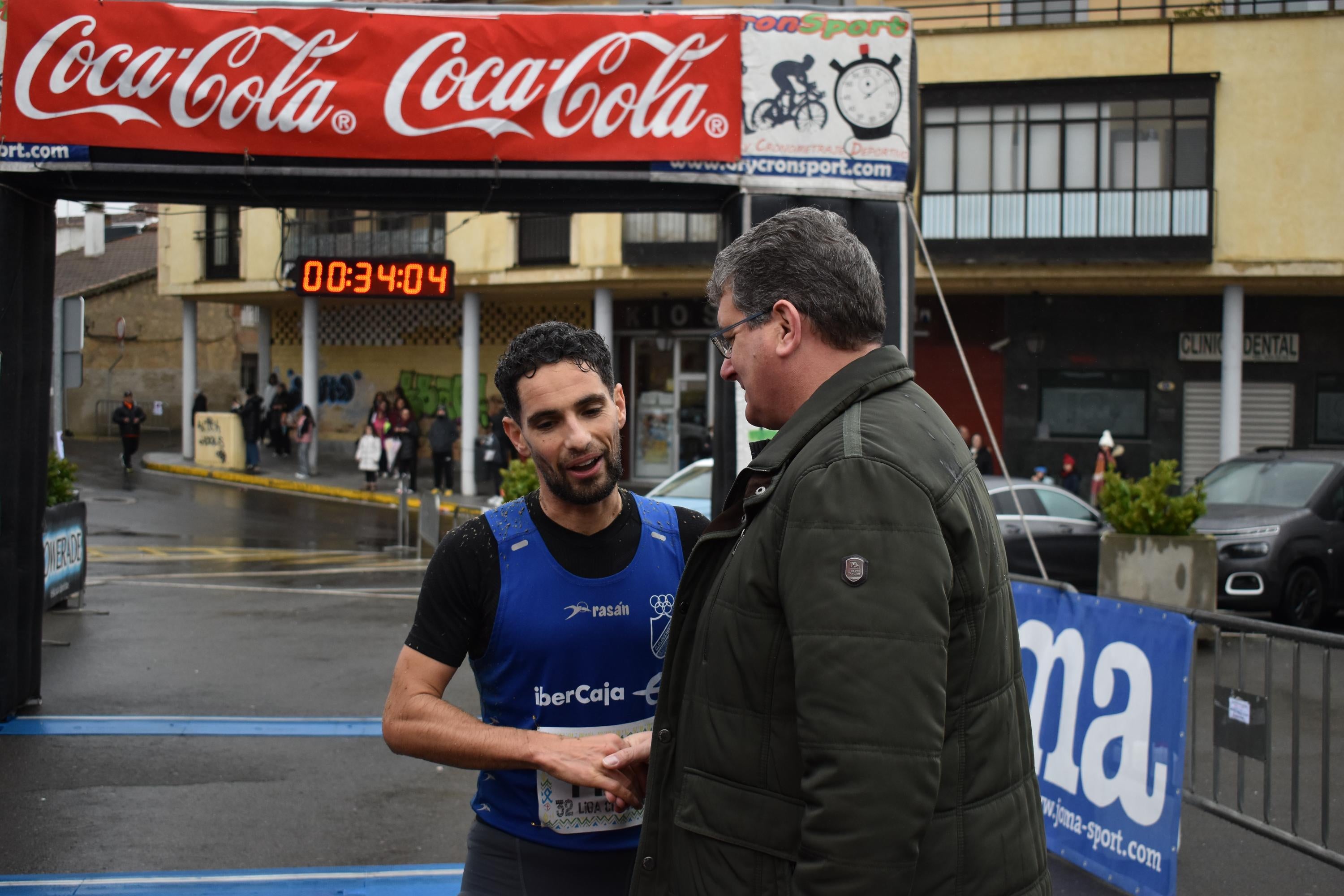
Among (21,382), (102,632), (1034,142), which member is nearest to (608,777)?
(21,382)

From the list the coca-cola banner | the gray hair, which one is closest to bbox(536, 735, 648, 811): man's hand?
the gray hair

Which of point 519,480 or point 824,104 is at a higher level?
point 824,104

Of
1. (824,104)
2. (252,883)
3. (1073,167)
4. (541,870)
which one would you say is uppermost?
(1073,167)

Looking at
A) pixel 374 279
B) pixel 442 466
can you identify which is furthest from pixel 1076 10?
pixel 374 279

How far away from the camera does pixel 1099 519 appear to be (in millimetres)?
13750

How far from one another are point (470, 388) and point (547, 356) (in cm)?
2437

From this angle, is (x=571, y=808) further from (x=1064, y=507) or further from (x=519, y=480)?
(x=1064, y=507)

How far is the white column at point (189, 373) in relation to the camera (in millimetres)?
31797

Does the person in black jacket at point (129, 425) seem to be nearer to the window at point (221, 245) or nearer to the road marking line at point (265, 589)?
the window at point (221, 245)

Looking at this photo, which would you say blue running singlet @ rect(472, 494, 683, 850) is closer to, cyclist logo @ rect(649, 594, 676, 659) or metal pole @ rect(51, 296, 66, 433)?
cyclist logo @ rect(649, 594, 676, 659)

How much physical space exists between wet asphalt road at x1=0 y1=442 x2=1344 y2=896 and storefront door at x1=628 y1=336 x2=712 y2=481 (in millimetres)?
14336

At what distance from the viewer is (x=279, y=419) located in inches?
1265

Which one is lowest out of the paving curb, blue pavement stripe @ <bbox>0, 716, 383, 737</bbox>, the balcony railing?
blue pavement stripe @ <bbox>0, 716, 383, 737</bbox>

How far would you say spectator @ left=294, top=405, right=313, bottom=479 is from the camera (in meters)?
28.0
